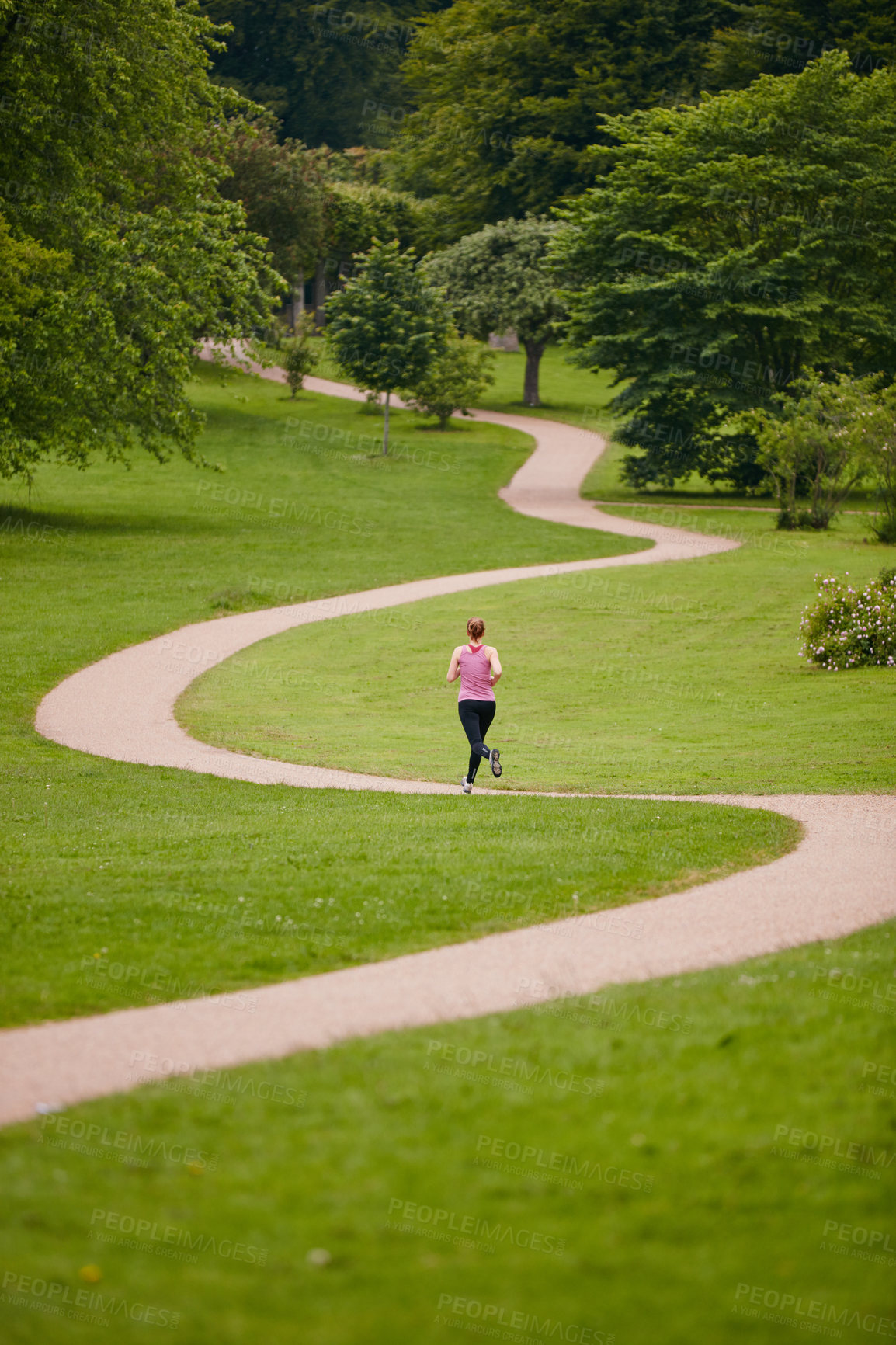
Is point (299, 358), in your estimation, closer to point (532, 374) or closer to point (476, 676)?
point (532, 374)

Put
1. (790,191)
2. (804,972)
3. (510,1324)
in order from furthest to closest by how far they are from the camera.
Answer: (790,191) → (804,972) → (510,1324)

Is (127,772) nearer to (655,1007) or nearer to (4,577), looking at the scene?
(655,1007)

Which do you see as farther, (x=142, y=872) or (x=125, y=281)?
(x=125, y=281)

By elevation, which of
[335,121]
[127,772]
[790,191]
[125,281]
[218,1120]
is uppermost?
[335,121]

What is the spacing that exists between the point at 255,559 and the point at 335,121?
6240 centimetres

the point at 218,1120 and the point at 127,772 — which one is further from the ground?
the point at 218,1120

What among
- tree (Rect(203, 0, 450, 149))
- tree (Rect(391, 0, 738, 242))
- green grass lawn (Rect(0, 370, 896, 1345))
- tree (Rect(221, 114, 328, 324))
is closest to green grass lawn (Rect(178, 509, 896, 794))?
green grass lawn (Rect(0, 370, 896, 1345))

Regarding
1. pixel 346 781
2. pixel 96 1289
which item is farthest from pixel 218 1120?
pixel 346 781

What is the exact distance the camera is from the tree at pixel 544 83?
205 ft

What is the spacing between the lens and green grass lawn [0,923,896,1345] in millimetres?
3732

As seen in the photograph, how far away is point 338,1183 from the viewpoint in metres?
4.34

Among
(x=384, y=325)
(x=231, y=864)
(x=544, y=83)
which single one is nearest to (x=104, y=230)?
(x=384, y=325)

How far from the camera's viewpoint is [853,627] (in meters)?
20.3

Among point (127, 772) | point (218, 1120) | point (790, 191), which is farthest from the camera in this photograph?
point (790, 191)
